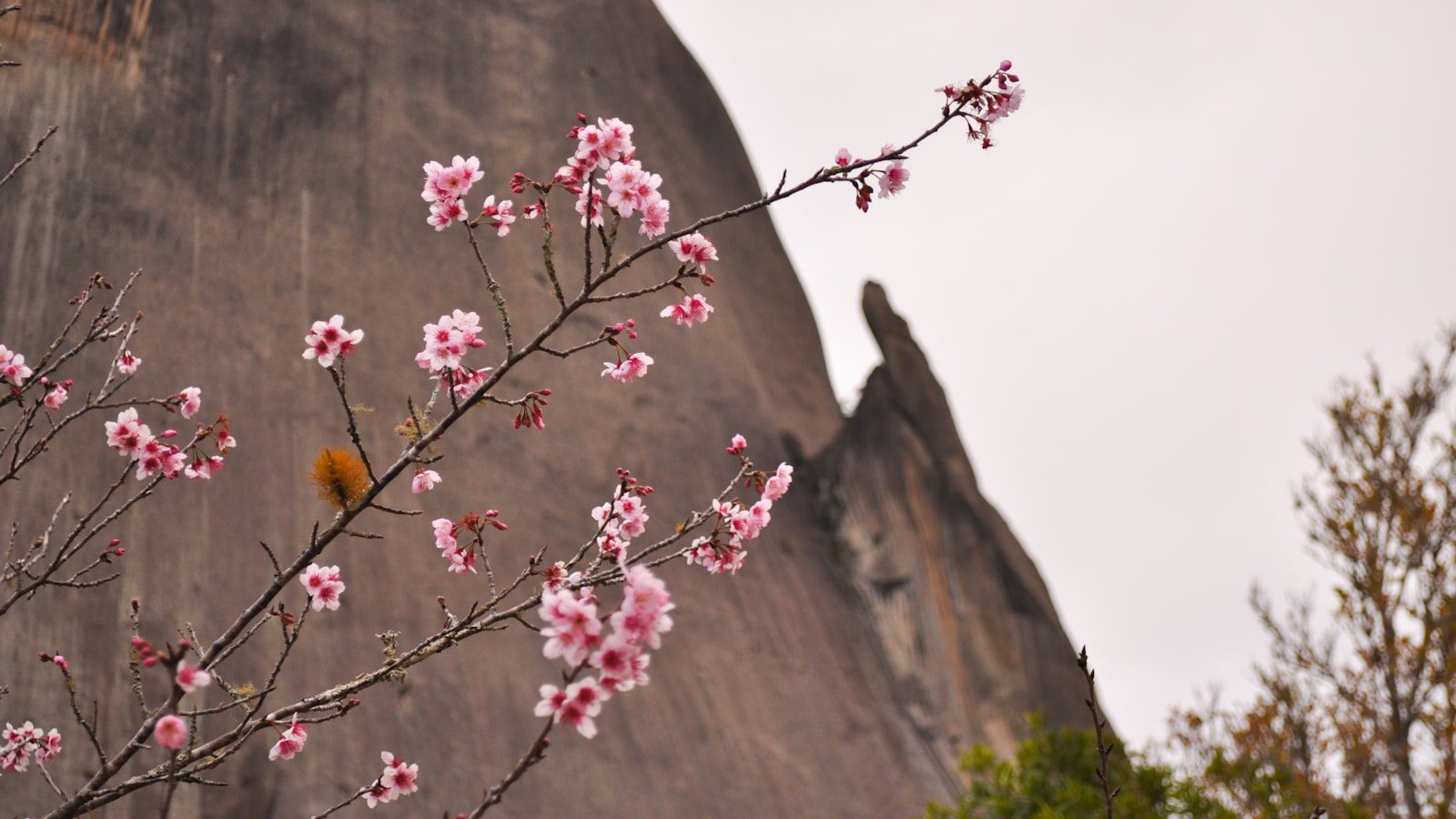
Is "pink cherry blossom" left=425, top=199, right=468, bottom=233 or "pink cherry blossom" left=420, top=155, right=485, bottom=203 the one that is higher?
"pink cherry blossom" left=420, top=155, right=485, bottom=203

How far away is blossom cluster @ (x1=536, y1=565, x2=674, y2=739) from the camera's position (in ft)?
6.74

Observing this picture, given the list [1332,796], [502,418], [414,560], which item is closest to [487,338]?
[502,418]

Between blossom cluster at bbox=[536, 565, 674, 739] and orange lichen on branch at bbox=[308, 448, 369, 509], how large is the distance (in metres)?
0.87

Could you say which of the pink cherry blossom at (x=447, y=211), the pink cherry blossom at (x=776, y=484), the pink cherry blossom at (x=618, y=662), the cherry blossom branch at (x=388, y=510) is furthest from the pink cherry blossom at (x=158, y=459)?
the pink cherry blossom at (x=618, y=662)

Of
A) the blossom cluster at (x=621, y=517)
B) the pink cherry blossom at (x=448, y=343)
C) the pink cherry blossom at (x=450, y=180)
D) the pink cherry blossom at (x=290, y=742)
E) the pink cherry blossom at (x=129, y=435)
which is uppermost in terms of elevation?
the pink cherry blossom at (x=450, y=180)

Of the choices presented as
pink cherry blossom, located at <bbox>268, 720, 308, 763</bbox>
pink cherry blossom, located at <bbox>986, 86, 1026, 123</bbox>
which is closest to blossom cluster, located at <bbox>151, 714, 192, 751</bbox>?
pink cherry blossom, located at <bbox>268, 720, 308, 763</bbox>

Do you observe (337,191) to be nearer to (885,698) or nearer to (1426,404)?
(885,698)

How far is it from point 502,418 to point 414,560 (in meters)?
1.76

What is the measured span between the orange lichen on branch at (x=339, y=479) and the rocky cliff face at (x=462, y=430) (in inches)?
127

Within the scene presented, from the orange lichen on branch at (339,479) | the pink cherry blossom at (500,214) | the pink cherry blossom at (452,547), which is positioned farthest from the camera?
the pink cherry blossom at (452,547)

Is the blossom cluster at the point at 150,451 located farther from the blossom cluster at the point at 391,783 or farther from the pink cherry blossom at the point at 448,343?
the blossom cluster at the point at 391,783

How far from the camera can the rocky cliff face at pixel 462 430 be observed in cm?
707

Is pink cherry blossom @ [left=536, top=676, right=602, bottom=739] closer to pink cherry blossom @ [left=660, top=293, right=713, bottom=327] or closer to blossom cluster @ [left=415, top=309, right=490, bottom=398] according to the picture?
blossom cluster @ [left=415, top=309, right=490, bottom=398]

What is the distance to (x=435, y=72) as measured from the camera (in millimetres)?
10516
